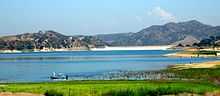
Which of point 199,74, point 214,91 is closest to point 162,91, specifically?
point 214,91

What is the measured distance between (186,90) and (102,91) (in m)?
8.35

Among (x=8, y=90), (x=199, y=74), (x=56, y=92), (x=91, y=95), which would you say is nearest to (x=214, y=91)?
(x=91, y=95)

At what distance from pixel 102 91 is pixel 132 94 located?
399 cm

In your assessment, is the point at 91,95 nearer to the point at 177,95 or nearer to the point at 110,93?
the point at 110,93

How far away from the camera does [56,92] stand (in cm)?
5253

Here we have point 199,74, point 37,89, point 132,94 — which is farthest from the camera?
point 199,74

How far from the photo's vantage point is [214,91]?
53688 millimetres

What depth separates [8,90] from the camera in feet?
185

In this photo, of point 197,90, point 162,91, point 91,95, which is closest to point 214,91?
point 197,90

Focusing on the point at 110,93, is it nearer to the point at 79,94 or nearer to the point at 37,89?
the point at 79,94

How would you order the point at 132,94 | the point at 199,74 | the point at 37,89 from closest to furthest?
the point at 132,94 < the point at 37,89 < the point at 199,74

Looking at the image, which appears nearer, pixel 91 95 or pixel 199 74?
pixel 91 95

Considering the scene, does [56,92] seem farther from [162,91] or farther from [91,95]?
[162,91]

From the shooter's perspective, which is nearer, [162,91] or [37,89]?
[162,91]
